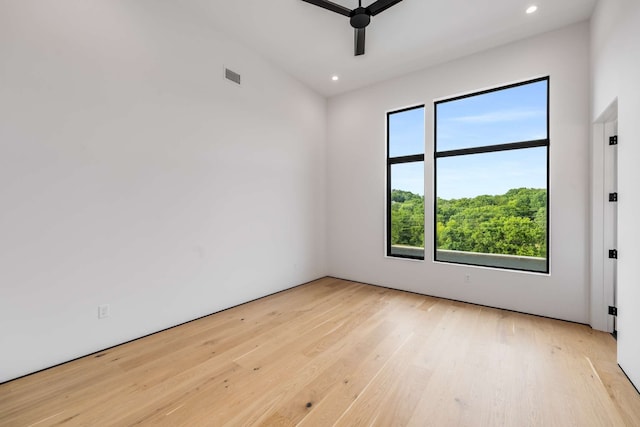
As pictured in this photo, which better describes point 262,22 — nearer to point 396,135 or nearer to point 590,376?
point 396,135

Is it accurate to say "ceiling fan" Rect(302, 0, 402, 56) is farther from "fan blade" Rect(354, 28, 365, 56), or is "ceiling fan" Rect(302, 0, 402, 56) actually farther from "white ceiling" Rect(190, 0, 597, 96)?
"white ceiling" Rect(190, 0, 597, 96)

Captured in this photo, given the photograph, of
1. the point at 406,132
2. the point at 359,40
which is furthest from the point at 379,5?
the point at 406,132

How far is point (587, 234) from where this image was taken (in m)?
3.07

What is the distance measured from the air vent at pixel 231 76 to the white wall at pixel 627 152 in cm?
380

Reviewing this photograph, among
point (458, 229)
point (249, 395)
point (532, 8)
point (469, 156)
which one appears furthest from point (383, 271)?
point (532, 8)

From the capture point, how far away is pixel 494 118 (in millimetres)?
3748

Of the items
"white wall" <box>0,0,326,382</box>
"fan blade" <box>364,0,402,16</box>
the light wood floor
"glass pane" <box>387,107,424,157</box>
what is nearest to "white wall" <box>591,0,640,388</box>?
the light wood floor

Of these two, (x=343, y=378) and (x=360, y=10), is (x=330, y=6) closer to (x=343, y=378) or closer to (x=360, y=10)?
(x=360, y=10)

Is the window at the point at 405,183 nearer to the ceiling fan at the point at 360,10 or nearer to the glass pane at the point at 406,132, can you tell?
the glass pane at the point at 406,132

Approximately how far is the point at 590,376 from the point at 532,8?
354 cm

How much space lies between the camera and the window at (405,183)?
4320mm

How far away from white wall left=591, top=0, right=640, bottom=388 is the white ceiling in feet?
2.45

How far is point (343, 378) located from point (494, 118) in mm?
3801

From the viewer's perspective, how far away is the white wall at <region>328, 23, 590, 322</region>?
3.12 m
